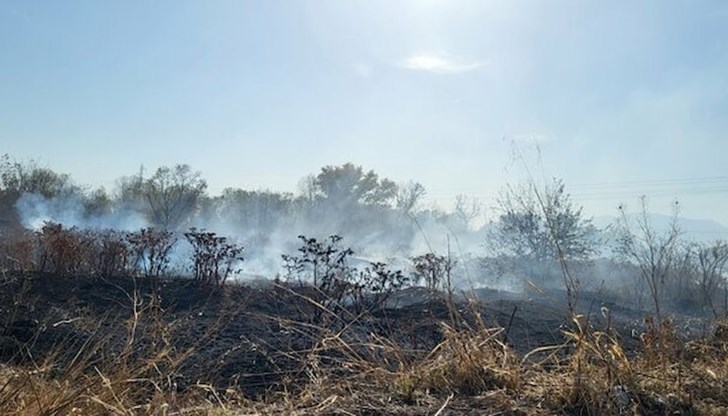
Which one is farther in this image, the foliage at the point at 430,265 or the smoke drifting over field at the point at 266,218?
the smoke drifting over field at the point at 266,218

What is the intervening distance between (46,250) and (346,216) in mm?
28647

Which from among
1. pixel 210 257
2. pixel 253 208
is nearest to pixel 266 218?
pixel 253 208

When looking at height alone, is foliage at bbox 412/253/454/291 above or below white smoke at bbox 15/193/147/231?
below

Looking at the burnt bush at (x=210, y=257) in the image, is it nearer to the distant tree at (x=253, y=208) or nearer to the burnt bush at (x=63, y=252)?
the burnt bush at (x=63, y=252)

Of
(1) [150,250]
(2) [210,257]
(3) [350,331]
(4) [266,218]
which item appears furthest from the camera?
(4) [266,218]

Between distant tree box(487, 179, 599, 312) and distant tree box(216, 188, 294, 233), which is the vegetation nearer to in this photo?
distant tree box(487, 179, 599, 312)

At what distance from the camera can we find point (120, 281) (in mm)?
9180

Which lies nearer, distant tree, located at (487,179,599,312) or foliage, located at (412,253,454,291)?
foliage, located at (412,253,454,291)

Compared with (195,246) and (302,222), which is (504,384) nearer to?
(195,246)

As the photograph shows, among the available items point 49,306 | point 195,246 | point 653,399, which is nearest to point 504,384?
point 653,399

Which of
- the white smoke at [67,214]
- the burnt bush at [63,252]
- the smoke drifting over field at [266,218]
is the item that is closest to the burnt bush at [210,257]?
the burnt bush at [63,252]

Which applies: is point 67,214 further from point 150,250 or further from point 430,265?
point 430,265

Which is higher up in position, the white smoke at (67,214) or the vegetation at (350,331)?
the white smoke at (67,214)

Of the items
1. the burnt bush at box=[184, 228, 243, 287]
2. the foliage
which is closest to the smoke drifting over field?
the burnt bush at box=[184, 228, 243, 287]
